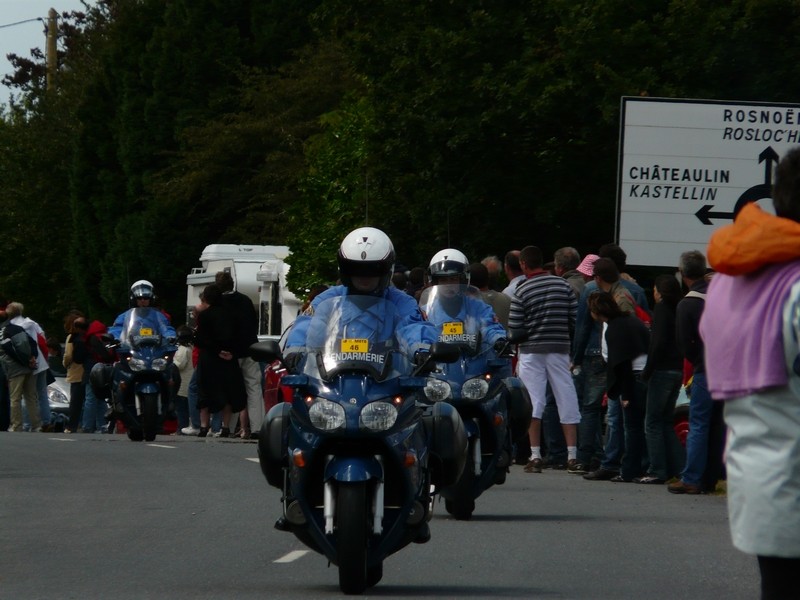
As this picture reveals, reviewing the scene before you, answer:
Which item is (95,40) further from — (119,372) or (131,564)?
(131,564)

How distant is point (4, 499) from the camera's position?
47.8 ft

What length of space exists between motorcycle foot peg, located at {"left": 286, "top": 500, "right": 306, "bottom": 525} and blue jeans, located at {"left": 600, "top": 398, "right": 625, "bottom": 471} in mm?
7960

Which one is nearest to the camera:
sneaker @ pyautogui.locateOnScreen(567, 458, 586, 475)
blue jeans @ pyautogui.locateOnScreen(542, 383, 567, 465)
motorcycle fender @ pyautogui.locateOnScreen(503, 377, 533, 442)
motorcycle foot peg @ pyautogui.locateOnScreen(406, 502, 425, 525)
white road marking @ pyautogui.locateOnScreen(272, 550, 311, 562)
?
motorcycle foot peg @ pyautogui.locateOnScreen(406, 502, 425, 525)

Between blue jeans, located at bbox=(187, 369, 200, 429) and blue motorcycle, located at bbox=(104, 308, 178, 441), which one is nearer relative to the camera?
blue motorcycle, located at bbox=(104, 308, 178, 441)

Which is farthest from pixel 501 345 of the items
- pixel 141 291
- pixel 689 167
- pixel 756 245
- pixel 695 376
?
pixel 141 291

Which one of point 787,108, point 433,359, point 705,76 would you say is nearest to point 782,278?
point 433,359

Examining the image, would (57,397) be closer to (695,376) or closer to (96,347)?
(96,347)

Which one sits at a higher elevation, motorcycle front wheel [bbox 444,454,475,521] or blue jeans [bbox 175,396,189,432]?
motorcycle front wheel [bbox 444,454,475,521]

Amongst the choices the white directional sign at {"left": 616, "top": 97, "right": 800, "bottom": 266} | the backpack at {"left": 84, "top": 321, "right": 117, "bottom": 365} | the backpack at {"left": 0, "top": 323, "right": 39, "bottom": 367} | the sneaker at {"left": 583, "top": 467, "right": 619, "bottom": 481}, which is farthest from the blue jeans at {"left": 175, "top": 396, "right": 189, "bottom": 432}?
the sneaker at {"left": 583, "top": 467, "right": 619, "bottom": 481}

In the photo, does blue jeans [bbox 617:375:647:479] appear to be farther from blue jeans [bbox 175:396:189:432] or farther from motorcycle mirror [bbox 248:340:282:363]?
blue jeans [bbox 175:396:189:432]

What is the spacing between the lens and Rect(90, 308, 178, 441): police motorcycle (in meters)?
23.0

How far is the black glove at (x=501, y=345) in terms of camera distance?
1265 cm

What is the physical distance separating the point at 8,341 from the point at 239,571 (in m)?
19.2

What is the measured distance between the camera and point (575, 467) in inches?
689
